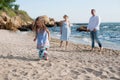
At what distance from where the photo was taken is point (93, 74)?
769 cm

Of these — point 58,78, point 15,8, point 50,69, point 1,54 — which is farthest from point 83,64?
point 15,8

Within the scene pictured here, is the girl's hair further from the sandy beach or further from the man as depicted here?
the man

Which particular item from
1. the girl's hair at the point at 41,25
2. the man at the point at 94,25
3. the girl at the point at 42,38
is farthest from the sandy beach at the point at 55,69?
the man at the point at 94,25

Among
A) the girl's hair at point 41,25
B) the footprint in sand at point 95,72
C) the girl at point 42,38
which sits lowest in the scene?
the footprint in sand at point 95,72

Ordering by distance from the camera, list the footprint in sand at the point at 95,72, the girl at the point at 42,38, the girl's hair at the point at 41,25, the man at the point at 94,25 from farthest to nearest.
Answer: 1. the man at the point at 94,25
2. the girl at the point at 42,38
3. the girl's hair at the point at 41,25
4. the footprint in sand at the point at 95,72

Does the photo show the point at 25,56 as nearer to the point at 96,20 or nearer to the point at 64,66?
the point at 64,66

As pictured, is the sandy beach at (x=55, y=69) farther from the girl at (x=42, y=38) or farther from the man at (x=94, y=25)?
the man at (x=94, y=25)

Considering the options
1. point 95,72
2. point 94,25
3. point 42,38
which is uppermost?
point 94,25

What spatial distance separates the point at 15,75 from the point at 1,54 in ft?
11.0

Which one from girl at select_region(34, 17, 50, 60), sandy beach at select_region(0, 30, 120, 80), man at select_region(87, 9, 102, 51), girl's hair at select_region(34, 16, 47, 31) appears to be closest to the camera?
sandy beach at select_region(0, 30, 120, 80)

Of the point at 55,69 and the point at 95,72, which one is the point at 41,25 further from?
the point at 95,72

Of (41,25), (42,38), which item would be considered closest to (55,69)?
(42,38)

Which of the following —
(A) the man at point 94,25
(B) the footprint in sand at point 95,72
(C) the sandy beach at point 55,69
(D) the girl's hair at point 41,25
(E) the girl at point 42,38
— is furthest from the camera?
(A) the man at point 94,25

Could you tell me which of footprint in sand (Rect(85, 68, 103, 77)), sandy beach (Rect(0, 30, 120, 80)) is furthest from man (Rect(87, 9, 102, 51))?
footprint in sand (Rect(85, 68, 103, 77))
